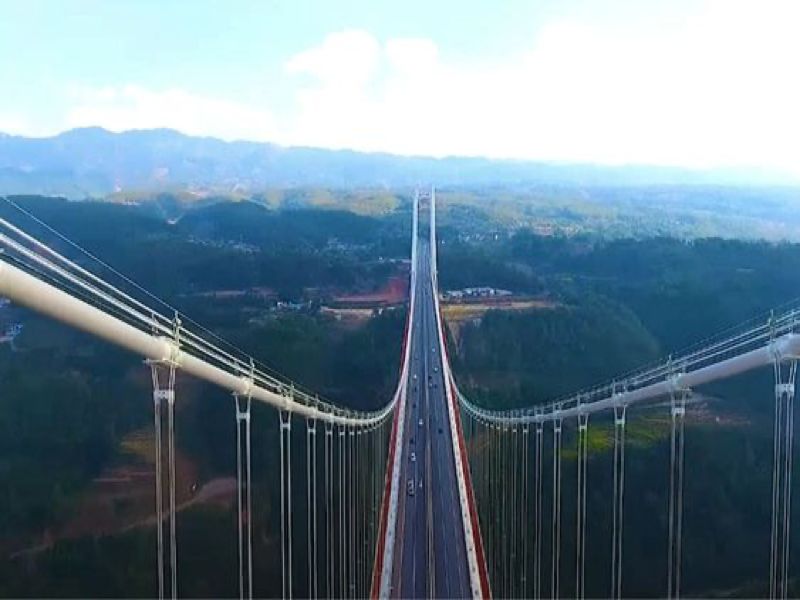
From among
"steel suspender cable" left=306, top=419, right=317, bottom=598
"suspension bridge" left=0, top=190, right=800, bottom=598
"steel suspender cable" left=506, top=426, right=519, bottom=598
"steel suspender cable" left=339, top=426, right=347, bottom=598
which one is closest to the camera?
"suspension bridge" left=0, top=190, right=800, bottom=598

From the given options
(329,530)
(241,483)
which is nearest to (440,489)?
(329,530)

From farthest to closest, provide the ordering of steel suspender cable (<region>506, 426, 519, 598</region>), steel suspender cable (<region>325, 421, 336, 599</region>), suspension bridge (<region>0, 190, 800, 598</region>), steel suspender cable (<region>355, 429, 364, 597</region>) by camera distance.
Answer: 1. steel suspender cable (<region>506, 426, 519, 598</region>)
2. steel suspender cable (<region>355, 429, 364, 597</region>)
3. steel suspender cable (<region>325, 421, 336, 599</region>)
4. suspension bridge (<region>0, 190, 800, 598</region>)

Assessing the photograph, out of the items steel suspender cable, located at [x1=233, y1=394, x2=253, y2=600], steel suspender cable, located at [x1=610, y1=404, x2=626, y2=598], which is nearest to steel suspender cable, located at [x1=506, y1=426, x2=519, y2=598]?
steel suspender cable, located at [x1=610, y1=404, x2=626, y2=598]

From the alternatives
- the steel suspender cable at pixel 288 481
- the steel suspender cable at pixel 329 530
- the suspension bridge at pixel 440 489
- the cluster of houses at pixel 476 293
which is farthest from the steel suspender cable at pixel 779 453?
the cluster of houses at pixel 476 293

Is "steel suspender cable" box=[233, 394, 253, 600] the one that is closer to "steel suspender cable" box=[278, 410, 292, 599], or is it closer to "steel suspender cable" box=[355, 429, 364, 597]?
"steel suspender cable" box=[278, 410, 292, 599]

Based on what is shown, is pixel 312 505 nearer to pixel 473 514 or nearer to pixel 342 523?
pixel 342 523

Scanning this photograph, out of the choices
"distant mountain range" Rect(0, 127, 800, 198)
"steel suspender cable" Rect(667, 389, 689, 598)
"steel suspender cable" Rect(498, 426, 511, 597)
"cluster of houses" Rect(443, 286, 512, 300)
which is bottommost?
"steel suspender cable" Rect(498, 426, 511, 597)

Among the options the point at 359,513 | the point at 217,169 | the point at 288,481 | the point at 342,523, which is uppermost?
the point at 217,169
